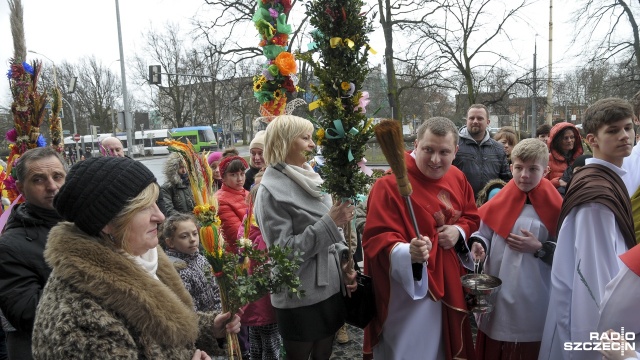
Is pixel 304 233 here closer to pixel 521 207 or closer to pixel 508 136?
pixel 521 207

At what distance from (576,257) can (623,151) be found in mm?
706

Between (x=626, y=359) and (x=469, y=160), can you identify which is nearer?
(x=626, y=359)

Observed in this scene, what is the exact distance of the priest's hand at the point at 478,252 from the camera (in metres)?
2.96

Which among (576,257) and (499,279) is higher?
(576,257)

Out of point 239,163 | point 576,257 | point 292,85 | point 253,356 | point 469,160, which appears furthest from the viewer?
point 469,160

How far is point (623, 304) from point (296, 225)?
5.66 ft

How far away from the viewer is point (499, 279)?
274 cm

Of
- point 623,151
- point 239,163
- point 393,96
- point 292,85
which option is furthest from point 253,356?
point 393,96

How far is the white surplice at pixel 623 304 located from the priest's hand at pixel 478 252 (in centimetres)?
113

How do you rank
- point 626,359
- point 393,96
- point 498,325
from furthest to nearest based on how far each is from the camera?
point 393,96 → point 498,325 → point 626,359

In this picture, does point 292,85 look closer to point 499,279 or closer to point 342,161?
point 342,161

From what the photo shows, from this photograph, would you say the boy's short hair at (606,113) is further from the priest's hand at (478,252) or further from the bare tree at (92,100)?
the bare tree at (92,100)

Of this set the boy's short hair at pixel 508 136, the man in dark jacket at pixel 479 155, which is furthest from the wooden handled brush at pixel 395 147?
the boy's short hair at pixel 508 136

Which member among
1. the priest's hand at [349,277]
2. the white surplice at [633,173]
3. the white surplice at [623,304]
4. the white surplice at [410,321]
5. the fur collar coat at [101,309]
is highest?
the white surplice at [633,173]
